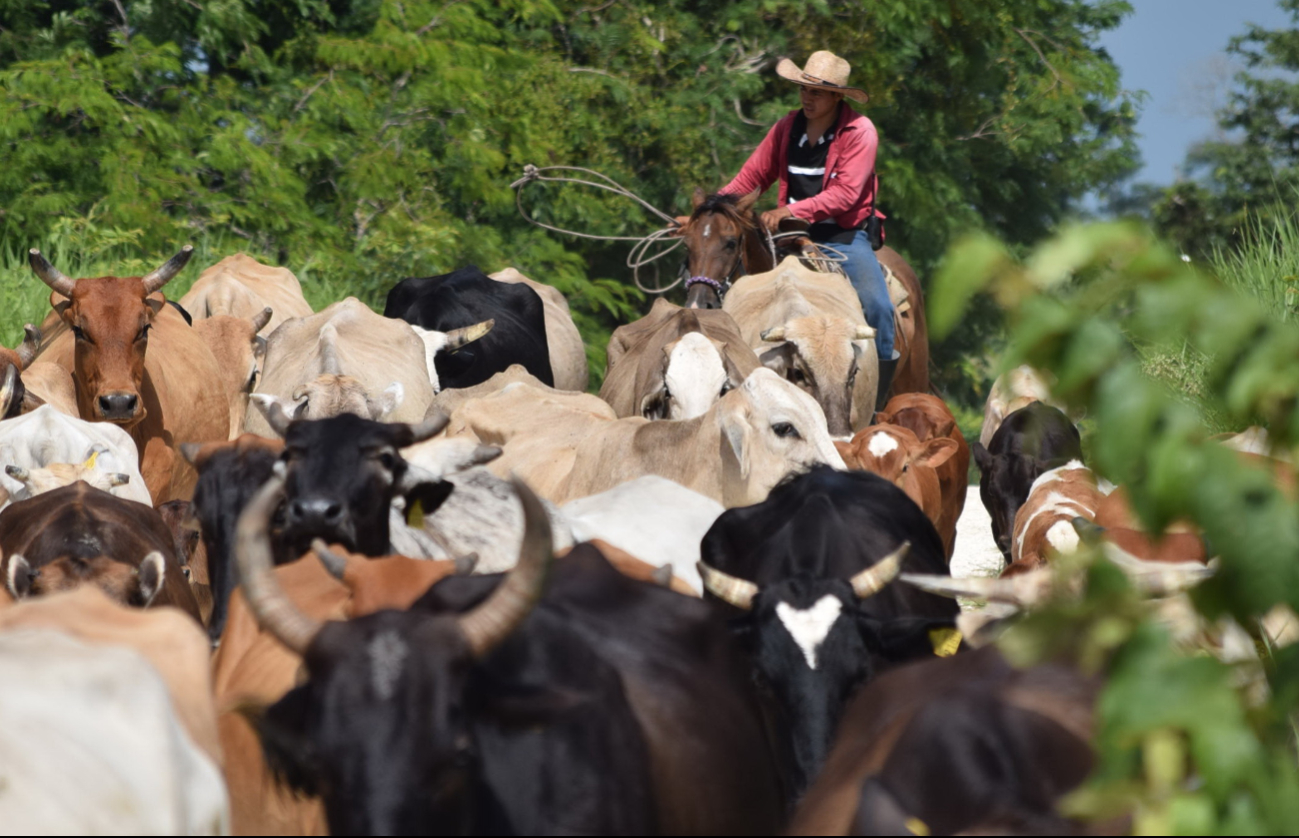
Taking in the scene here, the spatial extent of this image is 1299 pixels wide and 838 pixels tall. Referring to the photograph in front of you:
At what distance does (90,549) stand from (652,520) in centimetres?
207

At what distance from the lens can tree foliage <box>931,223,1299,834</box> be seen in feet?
7.25

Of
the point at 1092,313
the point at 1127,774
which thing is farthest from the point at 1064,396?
the point at 1127,774

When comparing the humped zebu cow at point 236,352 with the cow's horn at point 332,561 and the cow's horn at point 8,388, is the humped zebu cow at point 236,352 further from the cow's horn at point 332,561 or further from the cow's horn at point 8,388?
the cow's horn at point 332,561

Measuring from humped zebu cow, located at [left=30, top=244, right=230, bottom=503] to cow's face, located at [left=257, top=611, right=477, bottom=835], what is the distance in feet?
19.7

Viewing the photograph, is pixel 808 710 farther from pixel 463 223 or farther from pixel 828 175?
pixel 463 223

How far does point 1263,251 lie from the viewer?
1070 cm

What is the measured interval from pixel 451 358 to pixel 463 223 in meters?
6.48

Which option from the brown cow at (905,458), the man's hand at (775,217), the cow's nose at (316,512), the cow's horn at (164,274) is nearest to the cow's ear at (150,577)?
the cow's nose at (316,512)

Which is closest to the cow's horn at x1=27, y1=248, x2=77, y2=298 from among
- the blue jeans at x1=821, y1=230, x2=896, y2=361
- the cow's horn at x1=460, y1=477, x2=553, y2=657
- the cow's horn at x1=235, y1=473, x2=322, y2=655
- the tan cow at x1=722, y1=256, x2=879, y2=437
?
the tan cow at x1=722, y1=256, x2=879, y2=437

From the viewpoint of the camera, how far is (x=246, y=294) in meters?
12.4

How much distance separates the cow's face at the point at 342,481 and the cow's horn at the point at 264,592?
149cm

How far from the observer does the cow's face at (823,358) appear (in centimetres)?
973

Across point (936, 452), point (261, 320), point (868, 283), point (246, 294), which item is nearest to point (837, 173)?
point (868, 283)

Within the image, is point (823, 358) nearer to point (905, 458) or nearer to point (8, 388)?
point (905, 458)
